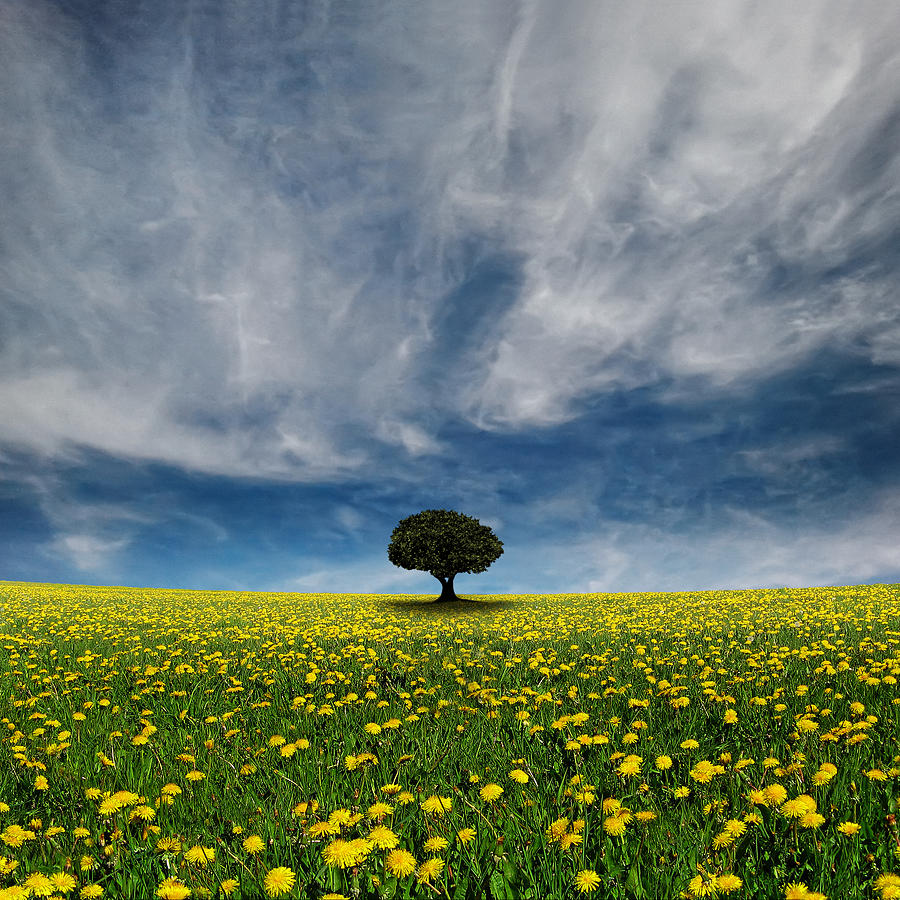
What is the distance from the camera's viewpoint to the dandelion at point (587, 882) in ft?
9.56

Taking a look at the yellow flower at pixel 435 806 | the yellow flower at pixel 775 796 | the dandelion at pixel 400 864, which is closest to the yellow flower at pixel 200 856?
the dandelion at pixel 400 864

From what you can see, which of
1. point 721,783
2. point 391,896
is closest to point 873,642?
point 721,783

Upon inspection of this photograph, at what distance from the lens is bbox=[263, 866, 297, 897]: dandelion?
2881 mm

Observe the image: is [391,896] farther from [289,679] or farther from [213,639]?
[213,639]

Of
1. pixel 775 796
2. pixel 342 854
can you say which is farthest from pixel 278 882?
pixel 775 796

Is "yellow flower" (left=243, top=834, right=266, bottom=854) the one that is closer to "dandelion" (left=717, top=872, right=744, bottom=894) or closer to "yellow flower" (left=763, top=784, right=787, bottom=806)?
"dandelion" (left=717, top=872, right=744, bottom=894)

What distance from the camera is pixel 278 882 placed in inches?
114

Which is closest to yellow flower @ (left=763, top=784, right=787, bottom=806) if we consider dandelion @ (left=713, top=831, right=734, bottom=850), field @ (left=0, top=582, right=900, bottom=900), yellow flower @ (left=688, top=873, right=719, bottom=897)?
field @ (left=0, top=582, right=900, bottom=900)

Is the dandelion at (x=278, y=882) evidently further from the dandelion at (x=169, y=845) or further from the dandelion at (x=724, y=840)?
the dandelion at (x=724, y=840)

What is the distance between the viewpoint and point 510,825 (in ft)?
12.1

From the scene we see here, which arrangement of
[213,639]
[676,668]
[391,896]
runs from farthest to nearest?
[213,639], [676,668], [391,896]

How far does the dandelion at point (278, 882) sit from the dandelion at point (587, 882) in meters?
1.44

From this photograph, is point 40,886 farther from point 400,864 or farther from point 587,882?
point 587,882

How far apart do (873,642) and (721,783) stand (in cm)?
699
